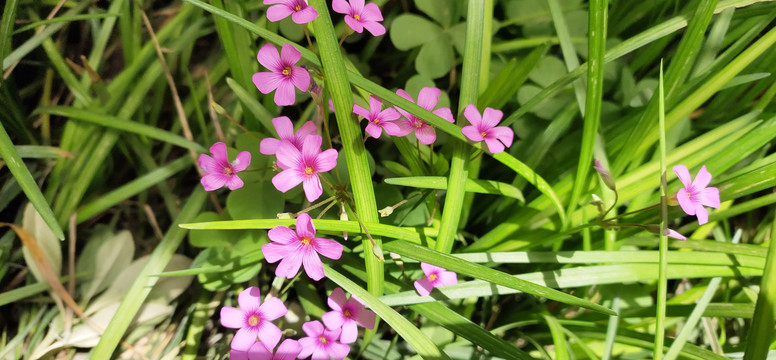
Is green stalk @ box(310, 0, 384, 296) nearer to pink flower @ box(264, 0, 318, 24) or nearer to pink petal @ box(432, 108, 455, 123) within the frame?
pink flower @ box(264, 0, 318, 24)

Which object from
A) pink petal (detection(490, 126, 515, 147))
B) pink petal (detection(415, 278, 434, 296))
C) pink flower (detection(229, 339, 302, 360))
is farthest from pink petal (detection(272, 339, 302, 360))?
pink petal (detection(490, 126, 515, 147))

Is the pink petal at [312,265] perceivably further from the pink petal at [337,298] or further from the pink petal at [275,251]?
the pink petal at [337,298]

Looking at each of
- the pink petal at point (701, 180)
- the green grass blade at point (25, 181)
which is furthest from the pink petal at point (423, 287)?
the green grass blade at point (25, 181)

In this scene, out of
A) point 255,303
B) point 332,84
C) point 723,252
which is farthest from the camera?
point 723,252

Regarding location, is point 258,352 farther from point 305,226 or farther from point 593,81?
point 593,81

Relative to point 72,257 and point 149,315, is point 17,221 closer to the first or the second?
point 72,257

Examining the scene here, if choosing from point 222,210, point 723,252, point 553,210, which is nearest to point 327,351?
point 222,210
